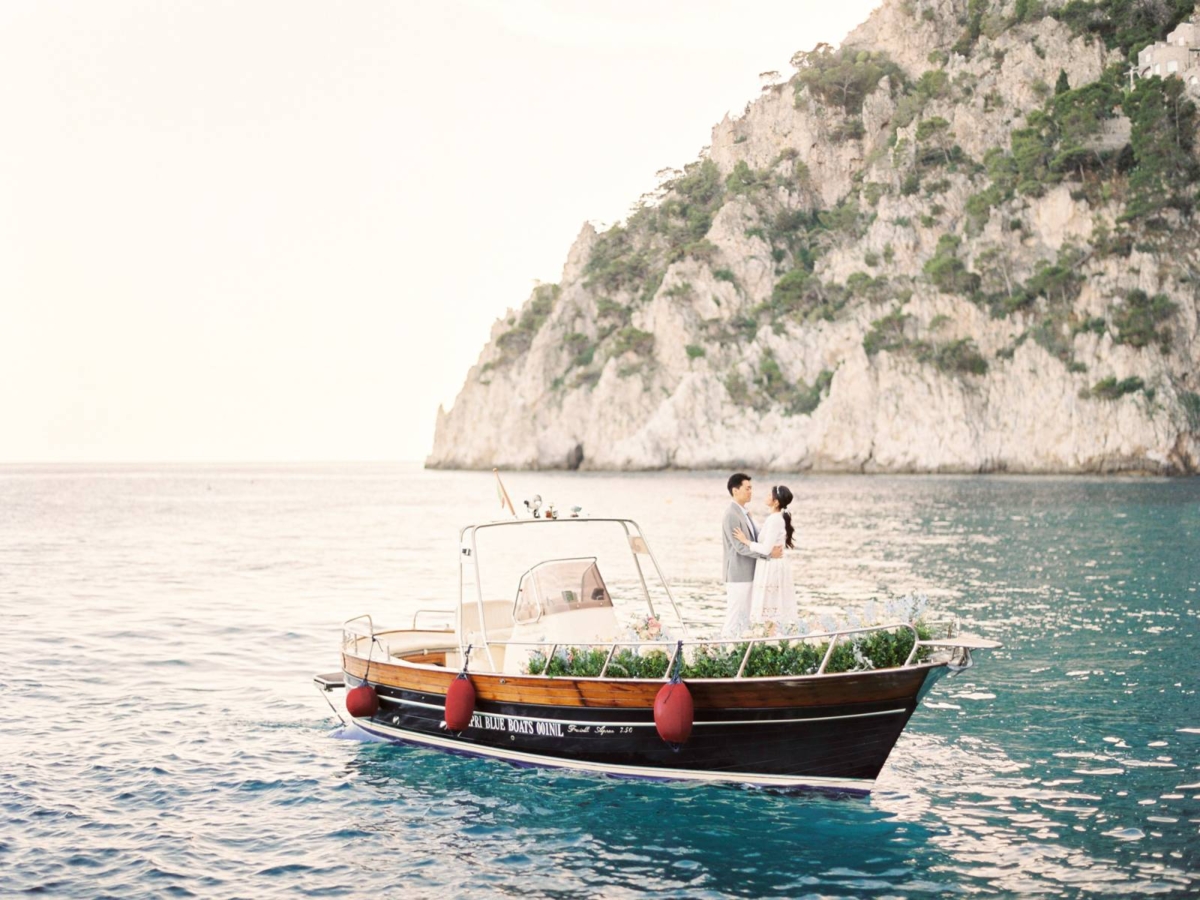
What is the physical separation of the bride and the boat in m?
0.73

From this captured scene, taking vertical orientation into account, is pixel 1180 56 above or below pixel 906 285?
above

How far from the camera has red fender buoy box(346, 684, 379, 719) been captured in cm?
1274

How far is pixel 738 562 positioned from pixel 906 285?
92895 mm

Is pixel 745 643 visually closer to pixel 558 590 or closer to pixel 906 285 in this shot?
pixel 558 590

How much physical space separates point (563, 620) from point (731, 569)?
2.07 meters

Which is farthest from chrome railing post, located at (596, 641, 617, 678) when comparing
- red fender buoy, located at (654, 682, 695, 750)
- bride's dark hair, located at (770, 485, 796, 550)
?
bride's dark hair, located at (770, 485, 796, 550)

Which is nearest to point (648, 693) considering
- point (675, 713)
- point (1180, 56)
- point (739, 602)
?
point (675, 713)

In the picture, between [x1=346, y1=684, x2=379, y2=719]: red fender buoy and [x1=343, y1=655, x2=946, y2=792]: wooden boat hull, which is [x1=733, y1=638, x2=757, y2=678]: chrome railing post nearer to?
[x1=343, y1=655, x2=946, y2=792]: wooden boat hull

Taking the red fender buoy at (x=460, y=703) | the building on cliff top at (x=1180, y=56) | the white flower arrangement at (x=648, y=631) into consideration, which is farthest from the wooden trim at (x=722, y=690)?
the building on cliff top at (x=1180, y=56)

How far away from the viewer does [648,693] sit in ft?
33.8

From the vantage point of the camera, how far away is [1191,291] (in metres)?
78.4

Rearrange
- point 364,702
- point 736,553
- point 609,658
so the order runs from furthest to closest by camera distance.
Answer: point 364,702 → point 736,553 → point 609,658

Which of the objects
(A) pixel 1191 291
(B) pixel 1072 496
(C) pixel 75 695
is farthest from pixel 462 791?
(A) pixel 1191 291

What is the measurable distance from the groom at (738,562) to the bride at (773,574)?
7 centimetres
